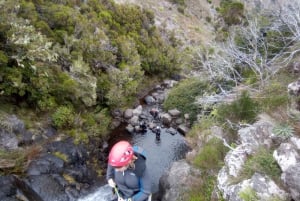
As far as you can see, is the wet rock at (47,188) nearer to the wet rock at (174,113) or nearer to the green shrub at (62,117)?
the green shrub at (62,117)

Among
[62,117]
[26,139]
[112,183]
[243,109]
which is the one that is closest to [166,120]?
[62,117]

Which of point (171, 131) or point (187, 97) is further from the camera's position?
point (187, 97)

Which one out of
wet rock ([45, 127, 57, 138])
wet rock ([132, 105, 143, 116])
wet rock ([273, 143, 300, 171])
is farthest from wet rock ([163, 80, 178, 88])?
wet rock ([273, 143, 300, 171])

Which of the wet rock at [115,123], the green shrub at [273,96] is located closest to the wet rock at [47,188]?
the wet rock at [115,123]

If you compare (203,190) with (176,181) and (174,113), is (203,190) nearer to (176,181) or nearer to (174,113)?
(176,181)

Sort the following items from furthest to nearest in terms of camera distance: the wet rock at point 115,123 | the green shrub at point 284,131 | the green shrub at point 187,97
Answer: the wet rock at point 115,123
the green shrub at point 187,97
the green shrub at point 284,131
